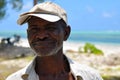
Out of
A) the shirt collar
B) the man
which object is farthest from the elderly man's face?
the shirt collar

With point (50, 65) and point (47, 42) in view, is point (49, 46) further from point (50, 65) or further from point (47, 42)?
point (50, 65)

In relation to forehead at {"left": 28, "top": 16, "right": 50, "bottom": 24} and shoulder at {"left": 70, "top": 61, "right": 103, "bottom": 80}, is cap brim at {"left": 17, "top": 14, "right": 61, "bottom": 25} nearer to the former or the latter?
forehead at {"left": 28, "top": 16, "right": 50, "bottom": 24}

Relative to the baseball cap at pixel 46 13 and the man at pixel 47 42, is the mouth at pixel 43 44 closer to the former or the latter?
the man at pixel 47 42

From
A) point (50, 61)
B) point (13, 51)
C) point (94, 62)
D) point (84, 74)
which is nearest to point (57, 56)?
point (50, 61)

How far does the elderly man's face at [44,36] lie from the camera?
9.12 feet

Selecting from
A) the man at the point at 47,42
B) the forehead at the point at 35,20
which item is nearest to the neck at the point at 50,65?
the man at the point at 47,42

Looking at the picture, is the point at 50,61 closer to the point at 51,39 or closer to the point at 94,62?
the point at 51,39

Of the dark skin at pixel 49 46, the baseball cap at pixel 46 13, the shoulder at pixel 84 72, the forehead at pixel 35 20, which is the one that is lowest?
the shoulder at pixel 84 72

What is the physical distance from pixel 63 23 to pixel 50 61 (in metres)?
0.26

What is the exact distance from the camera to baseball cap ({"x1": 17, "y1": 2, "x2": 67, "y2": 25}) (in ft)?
9.07

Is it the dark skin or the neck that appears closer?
the dark skin

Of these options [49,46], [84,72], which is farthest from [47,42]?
[84,72]

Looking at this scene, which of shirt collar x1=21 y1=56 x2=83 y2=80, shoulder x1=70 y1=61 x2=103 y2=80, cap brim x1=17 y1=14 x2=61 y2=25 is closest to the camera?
cap brim x1=17 y1=14 x2=61 y2=25

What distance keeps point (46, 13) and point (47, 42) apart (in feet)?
0.58
